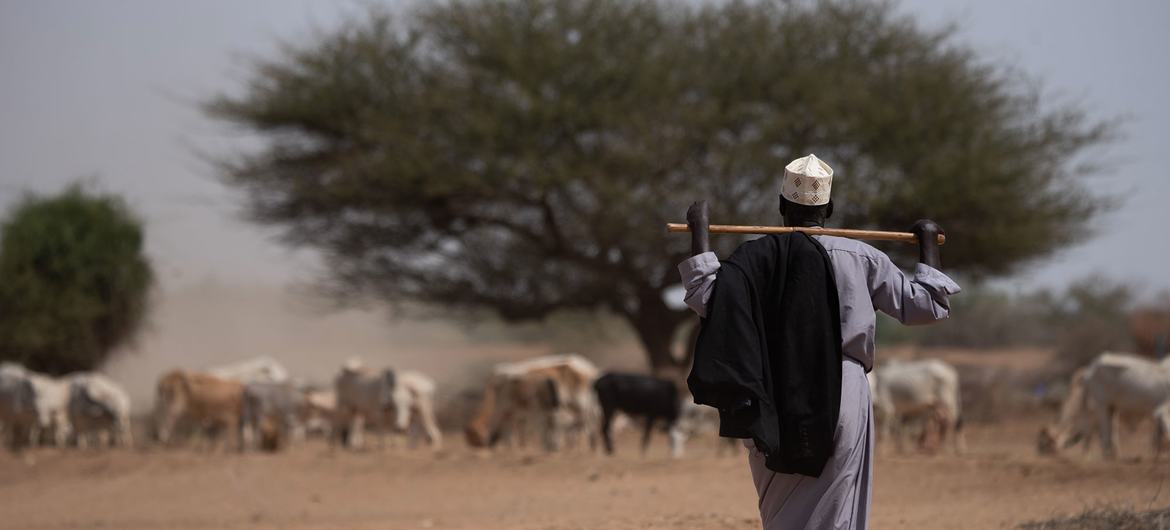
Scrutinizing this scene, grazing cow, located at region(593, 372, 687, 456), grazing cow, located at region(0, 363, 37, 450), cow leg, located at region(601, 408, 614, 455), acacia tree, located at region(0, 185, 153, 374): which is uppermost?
acacia tree, located at region(0, 185, 153, 374)

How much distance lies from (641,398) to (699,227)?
1335 cm

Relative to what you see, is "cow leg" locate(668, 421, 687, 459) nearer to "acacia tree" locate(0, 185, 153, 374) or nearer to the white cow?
the white cow

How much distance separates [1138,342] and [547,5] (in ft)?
53.3

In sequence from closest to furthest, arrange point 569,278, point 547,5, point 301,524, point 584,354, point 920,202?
point 301,524, point 920,202, point 547,5, point 569,278, point 584,354

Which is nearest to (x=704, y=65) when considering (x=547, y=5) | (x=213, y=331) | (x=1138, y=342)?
(x=547, y=5)

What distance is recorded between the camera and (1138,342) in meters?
30.3

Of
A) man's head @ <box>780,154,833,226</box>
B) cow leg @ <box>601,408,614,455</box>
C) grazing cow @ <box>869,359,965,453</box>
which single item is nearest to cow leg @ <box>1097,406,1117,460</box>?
grazing cow @ <box>869,359,965,453</box>

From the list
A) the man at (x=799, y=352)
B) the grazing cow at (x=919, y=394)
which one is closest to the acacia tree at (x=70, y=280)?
the grazing cow at (x=919, y=394)

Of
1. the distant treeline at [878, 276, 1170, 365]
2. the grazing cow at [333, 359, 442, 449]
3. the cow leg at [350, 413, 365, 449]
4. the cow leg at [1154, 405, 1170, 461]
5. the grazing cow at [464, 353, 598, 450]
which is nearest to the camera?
the cow leg at [1154, 405, 1170, 461]

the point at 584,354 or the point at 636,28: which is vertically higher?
the point at 636,28

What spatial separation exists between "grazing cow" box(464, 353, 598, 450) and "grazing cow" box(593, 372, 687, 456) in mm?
925

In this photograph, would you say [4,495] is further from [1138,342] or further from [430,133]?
[1138,342]

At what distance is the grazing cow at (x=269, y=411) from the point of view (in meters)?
19.8

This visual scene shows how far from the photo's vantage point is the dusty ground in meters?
10.2
